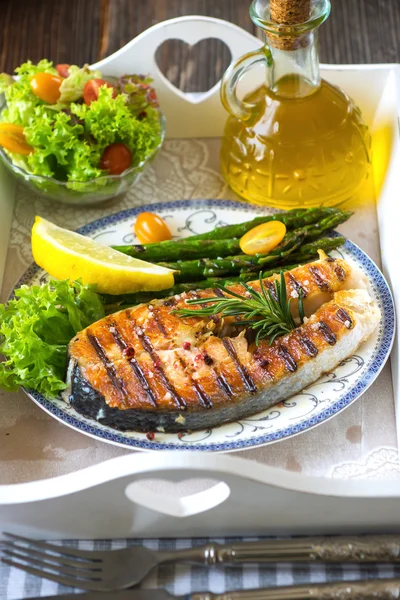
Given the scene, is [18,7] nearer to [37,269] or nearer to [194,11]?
[194,11]

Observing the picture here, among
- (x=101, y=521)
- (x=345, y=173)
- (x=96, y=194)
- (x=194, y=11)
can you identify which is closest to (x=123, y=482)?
(x=101, y=521)

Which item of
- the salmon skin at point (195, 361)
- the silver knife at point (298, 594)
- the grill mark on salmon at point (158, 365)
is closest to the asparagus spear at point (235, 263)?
the salmon skin at point (195, 361)

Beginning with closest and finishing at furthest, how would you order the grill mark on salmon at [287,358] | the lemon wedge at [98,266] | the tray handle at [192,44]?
the grill mark on salmon at [287,358]
the lemon wedge at [98,266]
the tray handle at [192,44]

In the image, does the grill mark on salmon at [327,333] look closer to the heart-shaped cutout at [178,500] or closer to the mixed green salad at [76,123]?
the heart-shaped cutout at [178,500]

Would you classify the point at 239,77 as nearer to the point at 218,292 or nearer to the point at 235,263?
the point at 235,263

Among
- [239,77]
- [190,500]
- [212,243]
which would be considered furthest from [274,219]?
[190,500]

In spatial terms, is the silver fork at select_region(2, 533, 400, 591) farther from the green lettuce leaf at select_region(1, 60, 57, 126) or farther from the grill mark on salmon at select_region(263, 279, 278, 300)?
the green lettuce leaf at select_region(1, 60, 57, 126)
